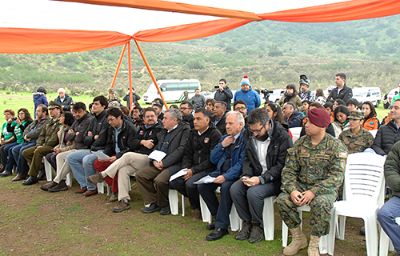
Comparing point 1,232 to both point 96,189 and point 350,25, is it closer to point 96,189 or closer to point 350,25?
point 96,189

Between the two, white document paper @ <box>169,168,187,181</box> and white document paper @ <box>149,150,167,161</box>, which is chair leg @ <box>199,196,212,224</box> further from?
white document paper @ <box>149,150,167,161</box>

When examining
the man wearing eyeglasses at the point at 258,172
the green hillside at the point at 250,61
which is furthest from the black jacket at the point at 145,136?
the green hillside at the point at 250,61

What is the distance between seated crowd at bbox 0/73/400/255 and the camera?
344 centimetres

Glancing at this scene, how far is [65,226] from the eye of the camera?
178 inches

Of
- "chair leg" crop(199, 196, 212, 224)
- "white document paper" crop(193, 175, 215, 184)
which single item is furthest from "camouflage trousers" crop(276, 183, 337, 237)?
"chair leg" crop(199, 196, 212, 224)

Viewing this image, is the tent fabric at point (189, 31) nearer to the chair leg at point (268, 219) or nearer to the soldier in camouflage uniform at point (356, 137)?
the soldier in camouflage uniform at point (356, 137)

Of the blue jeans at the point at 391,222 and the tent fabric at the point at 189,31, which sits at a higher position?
the tent fabric at the point at 189,31

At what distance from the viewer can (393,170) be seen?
3305 millimetres

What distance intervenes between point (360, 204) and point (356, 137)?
1300 millimetres

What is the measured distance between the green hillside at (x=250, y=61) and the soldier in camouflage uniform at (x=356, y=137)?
3455 cm

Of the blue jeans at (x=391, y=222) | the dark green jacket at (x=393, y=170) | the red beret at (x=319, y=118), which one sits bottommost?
the blue jeans at (x=391, y=222)

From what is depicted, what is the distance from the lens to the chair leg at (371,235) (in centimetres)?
320

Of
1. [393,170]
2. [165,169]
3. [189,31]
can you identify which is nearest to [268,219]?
[393,170]

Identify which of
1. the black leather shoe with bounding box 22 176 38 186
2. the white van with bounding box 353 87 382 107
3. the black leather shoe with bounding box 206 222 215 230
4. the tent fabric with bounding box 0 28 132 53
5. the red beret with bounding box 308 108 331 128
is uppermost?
the tent fabric with bounding box 0 28 132 53
